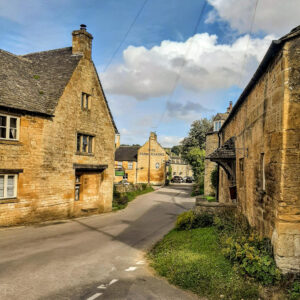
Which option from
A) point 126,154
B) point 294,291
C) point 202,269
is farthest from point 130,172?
point 294,291

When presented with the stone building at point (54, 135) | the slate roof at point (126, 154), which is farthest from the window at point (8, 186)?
the slate roof at point (126, 154)

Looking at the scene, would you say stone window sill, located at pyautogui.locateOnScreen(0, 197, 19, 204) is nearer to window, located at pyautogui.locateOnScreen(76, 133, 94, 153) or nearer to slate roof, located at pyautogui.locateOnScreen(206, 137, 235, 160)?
window, located at pyautogui.locateOnScreen(76, 133, 94, 153)

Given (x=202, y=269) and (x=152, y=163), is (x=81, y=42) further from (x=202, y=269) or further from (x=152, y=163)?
(x=152, y=163)

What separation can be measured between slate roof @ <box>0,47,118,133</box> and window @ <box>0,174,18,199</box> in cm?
348

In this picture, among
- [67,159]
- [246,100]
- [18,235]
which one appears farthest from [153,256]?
[67,159]

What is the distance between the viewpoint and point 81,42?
1891 centimetres

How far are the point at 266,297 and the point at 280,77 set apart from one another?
17.2 ft

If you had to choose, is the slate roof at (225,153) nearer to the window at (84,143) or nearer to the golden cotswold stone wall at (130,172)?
the window at (84,143)

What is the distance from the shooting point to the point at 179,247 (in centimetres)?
945

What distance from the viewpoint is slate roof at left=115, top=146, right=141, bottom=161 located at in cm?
5431

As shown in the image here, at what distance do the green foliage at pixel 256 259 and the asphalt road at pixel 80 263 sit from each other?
5.30 feet

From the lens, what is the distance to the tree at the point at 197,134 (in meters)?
64.2

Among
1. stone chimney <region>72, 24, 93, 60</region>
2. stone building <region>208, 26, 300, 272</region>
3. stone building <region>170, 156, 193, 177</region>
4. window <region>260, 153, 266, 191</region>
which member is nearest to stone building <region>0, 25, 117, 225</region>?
stone chimney <region>72, 24, 93, 60</region>

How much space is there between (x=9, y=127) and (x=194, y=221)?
1005 cm
